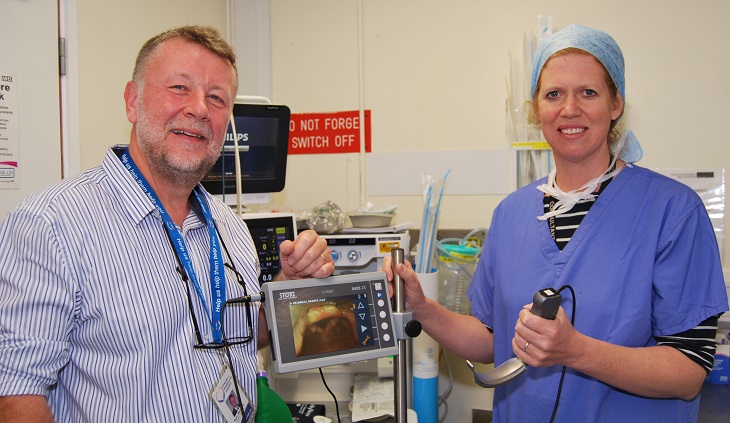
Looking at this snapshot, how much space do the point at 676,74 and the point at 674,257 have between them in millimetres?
1582

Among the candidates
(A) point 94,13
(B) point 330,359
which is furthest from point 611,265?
(A) point 94,13

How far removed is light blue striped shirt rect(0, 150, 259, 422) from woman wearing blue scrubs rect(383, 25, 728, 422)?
1.57 ft

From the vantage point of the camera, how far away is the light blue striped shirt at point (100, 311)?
3.07ft

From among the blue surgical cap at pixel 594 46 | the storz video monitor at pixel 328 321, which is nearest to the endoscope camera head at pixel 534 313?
the storz video monitor at pixel 328 321

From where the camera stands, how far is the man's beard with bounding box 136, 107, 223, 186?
1167mm

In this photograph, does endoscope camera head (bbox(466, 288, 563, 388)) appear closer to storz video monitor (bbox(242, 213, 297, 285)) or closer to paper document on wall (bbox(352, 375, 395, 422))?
paper document on wall (bbox(352, 375, 395, 422))

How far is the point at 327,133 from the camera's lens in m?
2.90

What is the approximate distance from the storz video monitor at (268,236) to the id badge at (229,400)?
72 cm

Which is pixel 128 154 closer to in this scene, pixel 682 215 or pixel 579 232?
pixel 579 232

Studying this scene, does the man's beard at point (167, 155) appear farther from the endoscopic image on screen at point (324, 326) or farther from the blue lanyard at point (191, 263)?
the endoscopic image on screen at point (324, 326)

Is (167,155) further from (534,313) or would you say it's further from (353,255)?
(353,255)

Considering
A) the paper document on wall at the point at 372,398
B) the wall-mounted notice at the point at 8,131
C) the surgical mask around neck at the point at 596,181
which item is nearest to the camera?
the surgical mask around neck at the point at 596,181

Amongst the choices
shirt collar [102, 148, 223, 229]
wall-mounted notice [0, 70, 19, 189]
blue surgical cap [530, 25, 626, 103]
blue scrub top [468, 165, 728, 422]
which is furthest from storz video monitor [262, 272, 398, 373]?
wall-mounted notice [0, 70, 19, 189]

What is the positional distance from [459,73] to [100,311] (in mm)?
2120
